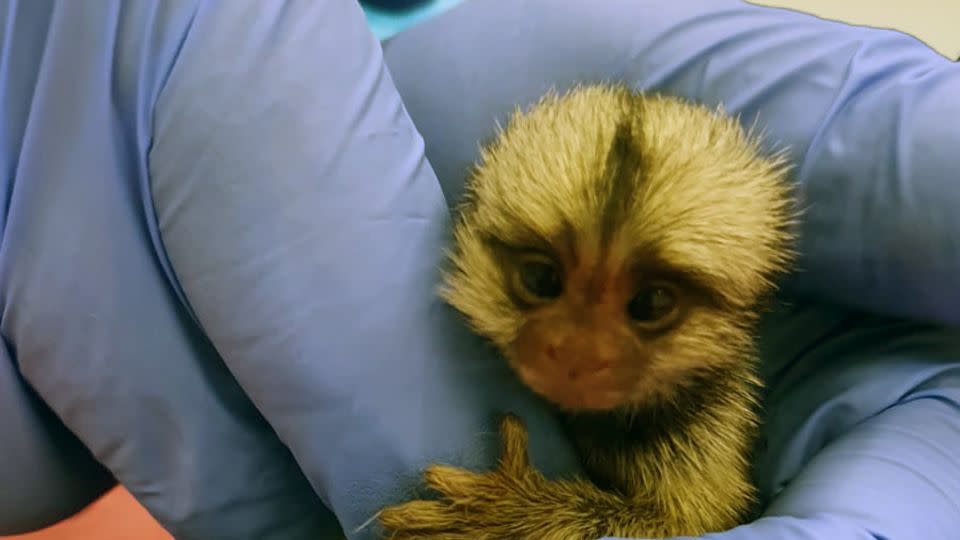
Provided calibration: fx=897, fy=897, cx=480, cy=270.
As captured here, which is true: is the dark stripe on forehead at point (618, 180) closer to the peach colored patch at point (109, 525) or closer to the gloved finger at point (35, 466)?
the gloved finger at point (35, 466)

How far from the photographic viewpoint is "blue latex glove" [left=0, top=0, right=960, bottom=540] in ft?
2.84

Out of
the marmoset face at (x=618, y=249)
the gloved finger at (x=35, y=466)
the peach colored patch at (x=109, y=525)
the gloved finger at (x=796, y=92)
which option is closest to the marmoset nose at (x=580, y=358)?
the marmoset face at (x=618, y=249)

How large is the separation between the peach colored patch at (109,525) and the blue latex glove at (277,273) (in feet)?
1.13

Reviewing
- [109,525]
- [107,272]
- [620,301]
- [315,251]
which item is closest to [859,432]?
[620,301]

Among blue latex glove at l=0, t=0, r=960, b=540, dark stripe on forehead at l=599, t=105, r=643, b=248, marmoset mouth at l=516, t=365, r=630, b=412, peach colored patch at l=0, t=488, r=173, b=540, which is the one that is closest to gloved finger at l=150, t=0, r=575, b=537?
blue latex glove at l=0, t=0, r=960, b=540

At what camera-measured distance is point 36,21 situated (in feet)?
2.94

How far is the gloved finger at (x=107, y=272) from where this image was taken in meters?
0.87

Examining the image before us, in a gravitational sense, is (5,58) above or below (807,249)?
above

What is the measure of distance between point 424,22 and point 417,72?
0.33 feet

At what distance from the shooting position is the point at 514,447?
920 millimetres

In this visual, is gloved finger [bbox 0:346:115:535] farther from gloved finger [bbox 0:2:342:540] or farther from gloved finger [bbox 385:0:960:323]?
gloved finger [bbox 385:0:960:323]

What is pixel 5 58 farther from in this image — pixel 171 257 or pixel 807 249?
pixel 807 249

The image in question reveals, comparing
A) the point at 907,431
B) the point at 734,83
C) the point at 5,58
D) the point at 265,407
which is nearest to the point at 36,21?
the point at 5,58

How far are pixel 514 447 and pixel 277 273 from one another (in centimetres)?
30
